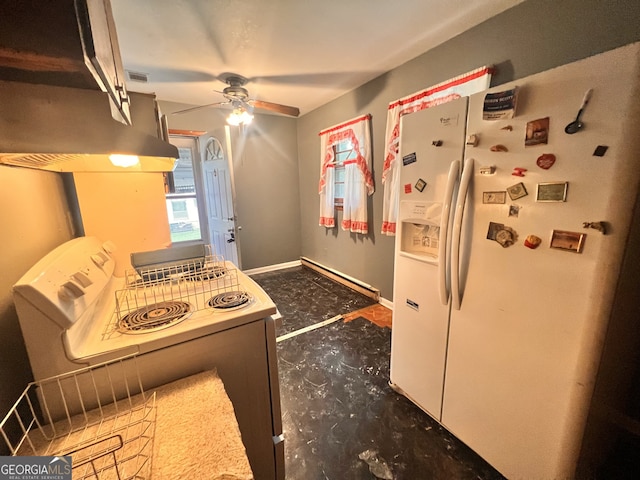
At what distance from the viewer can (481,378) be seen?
125 cm

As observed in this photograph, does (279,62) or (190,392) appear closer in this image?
(190,392)

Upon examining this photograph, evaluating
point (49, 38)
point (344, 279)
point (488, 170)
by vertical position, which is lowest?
point (344, 279)

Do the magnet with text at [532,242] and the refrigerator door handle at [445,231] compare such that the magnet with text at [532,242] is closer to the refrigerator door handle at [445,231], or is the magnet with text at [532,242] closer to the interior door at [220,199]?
Result: the refrigerator door handle at [445,231]

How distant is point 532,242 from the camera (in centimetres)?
102

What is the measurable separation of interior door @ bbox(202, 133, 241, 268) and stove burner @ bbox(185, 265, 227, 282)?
1.61 meters

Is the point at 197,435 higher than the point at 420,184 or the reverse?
the reverse

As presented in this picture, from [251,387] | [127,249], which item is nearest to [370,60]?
[127,249]

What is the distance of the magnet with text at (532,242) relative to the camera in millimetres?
1006

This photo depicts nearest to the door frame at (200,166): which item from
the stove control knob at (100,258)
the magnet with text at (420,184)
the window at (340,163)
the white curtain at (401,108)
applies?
the window at (340,163)

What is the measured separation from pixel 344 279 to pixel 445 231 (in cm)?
248

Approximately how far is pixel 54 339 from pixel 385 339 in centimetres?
226

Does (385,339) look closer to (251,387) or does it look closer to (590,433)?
(590,433)

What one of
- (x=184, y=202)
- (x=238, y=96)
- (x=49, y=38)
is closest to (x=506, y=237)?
(x=49, y=38)

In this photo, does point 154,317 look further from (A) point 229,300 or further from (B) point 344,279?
(B) point 344,279
